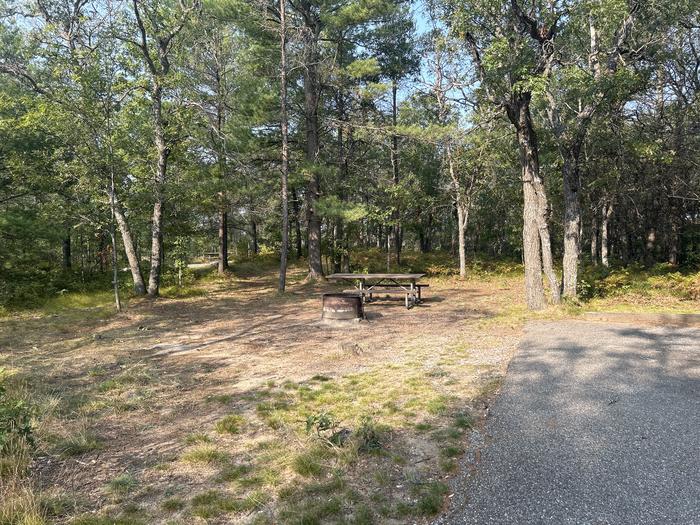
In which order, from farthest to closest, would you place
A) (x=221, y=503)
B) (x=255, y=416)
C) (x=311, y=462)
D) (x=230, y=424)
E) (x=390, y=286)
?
1. (x=390, y=286)
2. (x=255, y=416)
3. (x=230, y=424)
4. (x=311, y=462)
5. (x=221, y=503)

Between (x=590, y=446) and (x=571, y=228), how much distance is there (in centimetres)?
782

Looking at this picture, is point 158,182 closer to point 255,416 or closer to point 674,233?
point 255,416

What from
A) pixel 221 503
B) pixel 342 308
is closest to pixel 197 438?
pixel 221 503

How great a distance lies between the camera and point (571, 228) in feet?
31.8

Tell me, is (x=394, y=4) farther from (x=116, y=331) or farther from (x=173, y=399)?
(x=173, y=399)

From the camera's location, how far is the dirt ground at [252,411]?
2.54 m

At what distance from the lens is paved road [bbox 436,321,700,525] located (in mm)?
2299

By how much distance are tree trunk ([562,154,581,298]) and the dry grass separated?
47.6 inches

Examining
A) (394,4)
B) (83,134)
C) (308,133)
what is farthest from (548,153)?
(83,134)

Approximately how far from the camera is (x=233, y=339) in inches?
304

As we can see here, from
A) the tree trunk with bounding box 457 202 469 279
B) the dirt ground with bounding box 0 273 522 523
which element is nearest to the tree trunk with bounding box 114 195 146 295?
the dirt ground with bounding box 0 273 522 523

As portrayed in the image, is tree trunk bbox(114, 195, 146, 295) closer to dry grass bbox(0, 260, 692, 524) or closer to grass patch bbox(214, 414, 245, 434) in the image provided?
dry grass bbox(0, 260, 692, 524)

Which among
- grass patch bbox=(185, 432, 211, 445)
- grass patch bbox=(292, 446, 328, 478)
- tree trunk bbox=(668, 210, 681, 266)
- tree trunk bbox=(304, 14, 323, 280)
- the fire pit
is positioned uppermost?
tree trunk bbox=(304, 14, 323, 280)

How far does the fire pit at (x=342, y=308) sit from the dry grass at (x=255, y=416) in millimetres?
512
